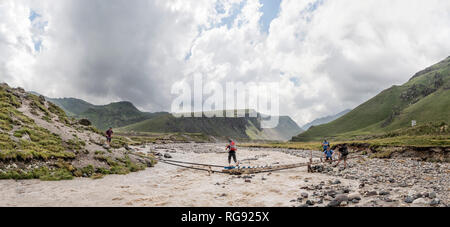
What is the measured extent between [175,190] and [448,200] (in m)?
15.5

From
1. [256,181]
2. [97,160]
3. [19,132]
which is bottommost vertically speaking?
[256,181]

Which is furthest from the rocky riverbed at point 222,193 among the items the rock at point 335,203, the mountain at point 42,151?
the mountain at point 42,151

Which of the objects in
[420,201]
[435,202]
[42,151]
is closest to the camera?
[435,202]

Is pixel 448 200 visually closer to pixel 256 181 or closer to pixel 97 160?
pixel 256 181

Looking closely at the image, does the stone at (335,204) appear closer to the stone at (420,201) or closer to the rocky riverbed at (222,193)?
the rocky riverbed at (222,193)

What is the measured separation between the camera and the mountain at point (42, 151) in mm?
16266

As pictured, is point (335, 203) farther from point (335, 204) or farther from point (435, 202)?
point (435, 202)

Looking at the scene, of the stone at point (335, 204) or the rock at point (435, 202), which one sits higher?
the rock at point (435, 202)

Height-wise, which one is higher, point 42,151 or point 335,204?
point 42,151

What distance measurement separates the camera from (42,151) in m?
18.4

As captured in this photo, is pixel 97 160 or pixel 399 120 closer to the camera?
pixel 97 160

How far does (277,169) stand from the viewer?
23.8m

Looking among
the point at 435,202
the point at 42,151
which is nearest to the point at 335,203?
the point at 435,202
